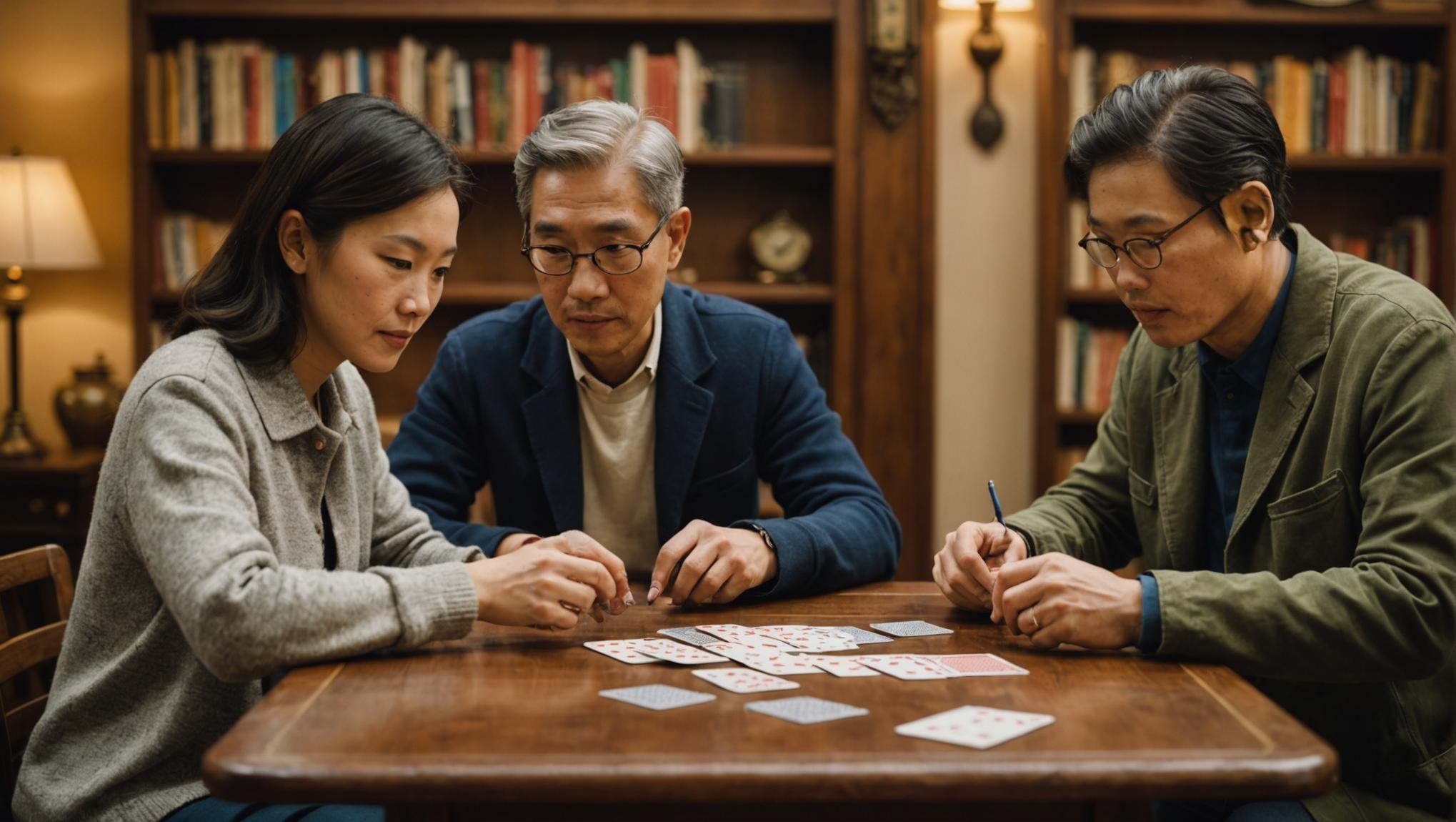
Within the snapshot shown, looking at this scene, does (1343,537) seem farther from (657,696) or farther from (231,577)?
(231,577)

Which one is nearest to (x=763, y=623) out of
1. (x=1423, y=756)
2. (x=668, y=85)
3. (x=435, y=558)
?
(x=435, y=558)

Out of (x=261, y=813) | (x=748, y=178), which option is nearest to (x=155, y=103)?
(x=748, y=178)

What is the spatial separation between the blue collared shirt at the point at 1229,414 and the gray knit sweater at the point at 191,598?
3.59 ft

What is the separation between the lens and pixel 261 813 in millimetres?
1400

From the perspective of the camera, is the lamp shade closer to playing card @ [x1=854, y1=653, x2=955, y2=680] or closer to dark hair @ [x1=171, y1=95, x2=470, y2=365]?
dark hair @ [x1=171, y1=95, x2=470, y2=365]

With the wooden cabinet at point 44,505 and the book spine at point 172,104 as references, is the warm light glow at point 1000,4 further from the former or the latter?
the wooden cabinet at point 44,505

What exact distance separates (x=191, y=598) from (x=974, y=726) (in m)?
0.81

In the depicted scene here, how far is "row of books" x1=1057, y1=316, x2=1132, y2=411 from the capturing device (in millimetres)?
4203

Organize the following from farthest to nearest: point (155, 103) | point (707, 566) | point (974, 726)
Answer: point (155, 103) → point (707, 566) → point (974, 726)

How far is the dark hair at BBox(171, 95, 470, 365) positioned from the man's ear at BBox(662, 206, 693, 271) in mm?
564

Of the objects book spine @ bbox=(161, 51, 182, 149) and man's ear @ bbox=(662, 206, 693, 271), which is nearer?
man's ear @ bbox=(662, 206, 693, 271)

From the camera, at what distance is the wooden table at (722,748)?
1.08m

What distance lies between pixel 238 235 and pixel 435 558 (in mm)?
530

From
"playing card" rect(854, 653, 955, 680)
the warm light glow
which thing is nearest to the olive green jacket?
"playing card" rect(854, 653, 955, 680)
